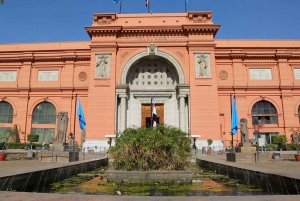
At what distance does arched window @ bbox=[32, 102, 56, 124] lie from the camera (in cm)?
2789

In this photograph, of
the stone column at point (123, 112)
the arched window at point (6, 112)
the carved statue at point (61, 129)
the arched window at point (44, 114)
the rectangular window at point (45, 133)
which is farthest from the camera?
the arched window at point (6, 112)

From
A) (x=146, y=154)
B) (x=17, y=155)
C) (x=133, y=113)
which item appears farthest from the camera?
(x=133, y=113)

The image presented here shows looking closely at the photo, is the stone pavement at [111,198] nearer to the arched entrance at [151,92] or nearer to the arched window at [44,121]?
the arched entrance at [151,92]

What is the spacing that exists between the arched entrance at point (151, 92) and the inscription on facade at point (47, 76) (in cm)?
871

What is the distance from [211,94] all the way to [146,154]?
1753 centimetres

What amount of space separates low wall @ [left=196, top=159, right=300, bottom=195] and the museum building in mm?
15132

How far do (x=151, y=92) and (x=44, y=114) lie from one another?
1234 cm

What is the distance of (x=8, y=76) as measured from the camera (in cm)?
2925

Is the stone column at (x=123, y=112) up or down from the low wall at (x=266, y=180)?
up

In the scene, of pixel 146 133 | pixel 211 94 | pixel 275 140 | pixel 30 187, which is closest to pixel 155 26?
pixel 211 94

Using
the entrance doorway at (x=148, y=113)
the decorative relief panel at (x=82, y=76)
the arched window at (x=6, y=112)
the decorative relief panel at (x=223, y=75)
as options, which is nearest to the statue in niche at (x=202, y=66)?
the decorative relief panel at (x=223, y=75)

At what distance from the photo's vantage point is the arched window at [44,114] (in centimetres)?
2789

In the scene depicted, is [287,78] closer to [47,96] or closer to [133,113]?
[133,113]

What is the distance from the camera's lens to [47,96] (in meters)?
28.1
